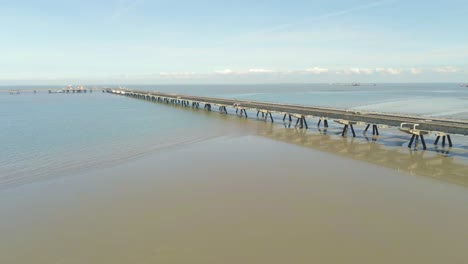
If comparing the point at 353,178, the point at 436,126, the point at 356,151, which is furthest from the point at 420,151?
the point at 353,178

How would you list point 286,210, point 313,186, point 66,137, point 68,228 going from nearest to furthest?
point 68,228 < point 286,210 < point 313,186 < point 66,137

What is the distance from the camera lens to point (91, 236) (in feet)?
A: 29.0

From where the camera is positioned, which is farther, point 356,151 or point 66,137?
point 66,137

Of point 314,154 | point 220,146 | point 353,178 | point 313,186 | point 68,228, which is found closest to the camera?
point 68,228

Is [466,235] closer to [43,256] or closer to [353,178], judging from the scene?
[353,178]

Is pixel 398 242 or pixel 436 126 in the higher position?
pixel 436 126

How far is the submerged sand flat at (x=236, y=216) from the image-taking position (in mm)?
7914

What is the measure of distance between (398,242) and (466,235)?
206 cm

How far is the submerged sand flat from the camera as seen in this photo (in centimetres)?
791

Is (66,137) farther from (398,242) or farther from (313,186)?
(398,242)

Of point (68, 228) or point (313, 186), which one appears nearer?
point (68, 228)

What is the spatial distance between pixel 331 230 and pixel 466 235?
359cm

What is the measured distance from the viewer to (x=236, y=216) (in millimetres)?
10086

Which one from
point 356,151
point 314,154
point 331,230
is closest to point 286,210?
point 331,230
